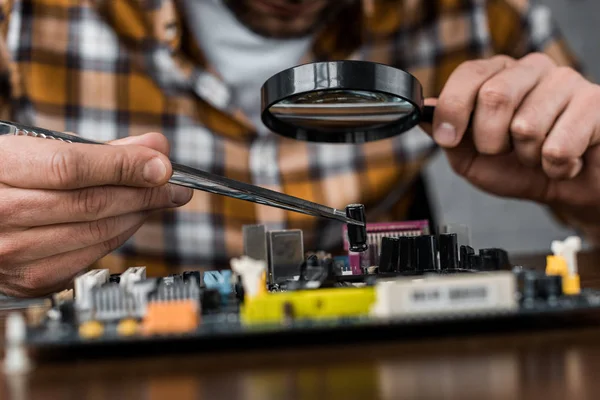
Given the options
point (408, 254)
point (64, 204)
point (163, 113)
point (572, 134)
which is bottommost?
point (408, 254)

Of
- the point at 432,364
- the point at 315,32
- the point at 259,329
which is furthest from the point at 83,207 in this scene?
the point at 315,32

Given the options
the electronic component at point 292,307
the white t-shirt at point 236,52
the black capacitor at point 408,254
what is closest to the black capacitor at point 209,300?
the electronic component at point 292,307

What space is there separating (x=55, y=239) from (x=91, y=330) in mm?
511

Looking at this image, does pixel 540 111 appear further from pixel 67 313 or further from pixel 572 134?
pixel 67 313

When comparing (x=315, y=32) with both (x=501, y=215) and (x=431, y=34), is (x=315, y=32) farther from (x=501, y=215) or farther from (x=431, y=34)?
(x=501, y=215)

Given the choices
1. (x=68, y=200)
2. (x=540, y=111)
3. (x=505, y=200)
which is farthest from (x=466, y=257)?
(x=505, y=200)

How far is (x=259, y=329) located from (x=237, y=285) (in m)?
0.21

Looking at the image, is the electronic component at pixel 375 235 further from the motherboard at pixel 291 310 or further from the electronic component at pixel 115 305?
the electronic component at pixel 115 305

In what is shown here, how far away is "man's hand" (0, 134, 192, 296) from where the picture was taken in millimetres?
913

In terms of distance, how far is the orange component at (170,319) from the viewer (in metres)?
0.59

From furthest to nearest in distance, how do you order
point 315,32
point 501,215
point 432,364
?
1. point 501,215
2. point 315,32
3. point 432,364

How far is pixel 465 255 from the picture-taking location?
2.92ft

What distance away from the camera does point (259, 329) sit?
0.58 meters

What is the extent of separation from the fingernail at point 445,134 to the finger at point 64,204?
0.57 meters
